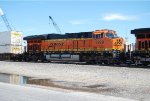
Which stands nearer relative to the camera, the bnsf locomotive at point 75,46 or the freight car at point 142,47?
the freight car at point 142,47

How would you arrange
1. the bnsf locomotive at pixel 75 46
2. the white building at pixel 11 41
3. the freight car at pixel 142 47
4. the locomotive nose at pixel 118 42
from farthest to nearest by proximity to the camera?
the white building at pixel 11 41
the bnsf locomotive at pixel 75 46
the locomotive nose at pixel 118 42
the freight car at pixel 142 47

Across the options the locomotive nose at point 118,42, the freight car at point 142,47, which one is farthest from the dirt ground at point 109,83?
the locomotive nose at point 118,42

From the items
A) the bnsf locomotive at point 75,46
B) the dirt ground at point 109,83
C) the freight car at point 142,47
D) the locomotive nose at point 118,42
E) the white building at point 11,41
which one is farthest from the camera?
the white building at point 11,41

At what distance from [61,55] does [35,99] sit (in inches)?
1015

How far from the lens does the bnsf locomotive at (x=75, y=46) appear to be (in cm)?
3125

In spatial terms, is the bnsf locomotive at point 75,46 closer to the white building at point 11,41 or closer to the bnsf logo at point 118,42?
the bnsf logo at point 118,42

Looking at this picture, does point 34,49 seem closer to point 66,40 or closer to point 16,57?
point 16,57

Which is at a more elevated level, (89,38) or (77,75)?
(89,38)

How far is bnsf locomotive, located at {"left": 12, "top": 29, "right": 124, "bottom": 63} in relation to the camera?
1230 inches

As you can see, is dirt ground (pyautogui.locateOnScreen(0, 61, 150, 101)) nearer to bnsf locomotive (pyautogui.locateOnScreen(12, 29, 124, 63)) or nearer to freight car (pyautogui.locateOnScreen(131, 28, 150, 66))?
freight car (pyautogui.locateOnScreen(131, 28, 150, 66))

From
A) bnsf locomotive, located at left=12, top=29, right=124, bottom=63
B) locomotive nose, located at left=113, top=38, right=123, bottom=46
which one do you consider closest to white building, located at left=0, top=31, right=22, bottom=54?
bnsf locomotive, located at left=12, top=29, right=124, bottom=63

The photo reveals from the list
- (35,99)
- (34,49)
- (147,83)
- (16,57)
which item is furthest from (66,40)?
Answer: (35,99)

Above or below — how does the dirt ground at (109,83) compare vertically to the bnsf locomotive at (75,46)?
below

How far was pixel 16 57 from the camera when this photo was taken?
43969 millimetres
